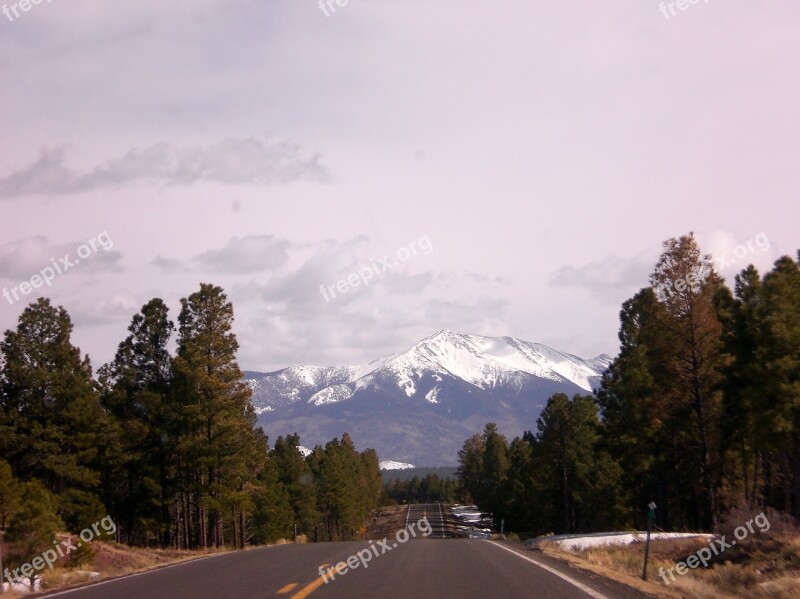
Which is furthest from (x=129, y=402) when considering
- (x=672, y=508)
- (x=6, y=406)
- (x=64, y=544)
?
(x=672, y=508)

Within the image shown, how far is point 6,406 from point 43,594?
26769 millimetres

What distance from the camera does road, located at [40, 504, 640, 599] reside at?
37.9 ft

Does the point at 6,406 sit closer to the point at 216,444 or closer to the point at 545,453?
the point at 216,444

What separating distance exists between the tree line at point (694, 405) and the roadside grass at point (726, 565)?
7756 mm

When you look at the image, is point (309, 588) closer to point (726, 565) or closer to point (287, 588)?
point (287, 588)

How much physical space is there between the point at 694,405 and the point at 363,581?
83.2 feet

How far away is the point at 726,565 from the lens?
66.2 ft

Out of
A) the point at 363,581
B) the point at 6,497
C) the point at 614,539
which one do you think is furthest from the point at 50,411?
the point at 363,581

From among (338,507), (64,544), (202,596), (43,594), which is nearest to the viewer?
(202,596)

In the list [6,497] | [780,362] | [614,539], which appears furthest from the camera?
[780,362]

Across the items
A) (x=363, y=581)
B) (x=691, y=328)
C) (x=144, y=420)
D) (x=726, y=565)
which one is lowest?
(x=726, y=565)

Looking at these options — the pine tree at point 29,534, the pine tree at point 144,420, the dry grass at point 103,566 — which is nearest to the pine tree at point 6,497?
the pine tree at point 29,534

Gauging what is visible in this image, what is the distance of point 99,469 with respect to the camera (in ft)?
138

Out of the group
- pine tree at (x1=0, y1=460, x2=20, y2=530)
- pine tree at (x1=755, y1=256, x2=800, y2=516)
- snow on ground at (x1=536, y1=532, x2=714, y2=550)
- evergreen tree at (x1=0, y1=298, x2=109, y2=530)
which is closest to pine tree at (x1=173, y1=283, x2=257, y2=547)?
evergreen tree at (x1=0, y1=298, x2=109, y2=530)
